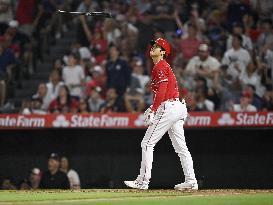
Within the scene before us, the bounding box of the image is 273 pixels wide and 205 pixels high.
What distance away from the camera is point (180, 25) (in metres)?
18.7

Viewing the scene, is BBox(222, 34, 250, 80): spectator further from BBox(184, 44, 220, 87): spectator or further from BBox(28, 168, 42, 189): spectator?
BBox(28, 168, 42, 189): spectator

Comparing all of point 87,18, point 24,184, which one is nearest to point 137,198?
point 24,184

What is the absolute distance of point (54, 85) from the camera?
1728 cm

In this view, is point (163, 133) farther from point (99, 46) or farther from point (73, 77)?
point (99, 46)

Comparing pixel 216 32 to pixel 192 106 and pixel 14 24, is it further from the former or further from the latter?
pixel 14 24

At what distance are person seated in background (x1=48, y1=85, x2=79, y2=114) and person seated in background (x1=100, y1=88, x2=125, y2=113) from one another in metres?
0.59

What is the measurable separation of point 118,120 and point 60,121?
1.08 meters

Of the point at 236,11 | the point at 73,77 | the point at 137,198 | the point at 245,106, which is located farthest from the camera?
the point at 236,11

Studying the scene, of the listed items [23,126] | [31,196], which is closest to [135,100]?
[23,126]

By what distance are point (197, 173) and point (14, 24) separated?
247 inches

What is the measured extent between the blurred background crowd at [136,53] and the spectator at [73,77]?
0.07 feet

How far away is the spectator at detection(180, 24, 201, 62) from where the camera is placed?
17750 mm

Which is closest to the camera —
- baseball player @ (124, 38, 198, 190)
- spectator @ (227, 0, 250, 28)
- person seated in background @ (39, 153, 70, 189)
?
baseball player @ (124, 38, 198, 190)

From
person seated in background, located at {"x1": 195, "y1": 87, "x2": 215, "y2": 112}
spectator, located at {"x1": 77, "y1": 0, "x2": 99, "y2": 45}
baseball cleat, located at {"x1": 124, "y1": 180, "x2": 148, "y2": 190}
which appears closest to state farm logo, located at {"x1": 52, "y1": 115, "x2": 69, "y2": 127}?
person seated in background, located at {"x1": 195, "y1": 87, "x2": 215, "y2": 112}
